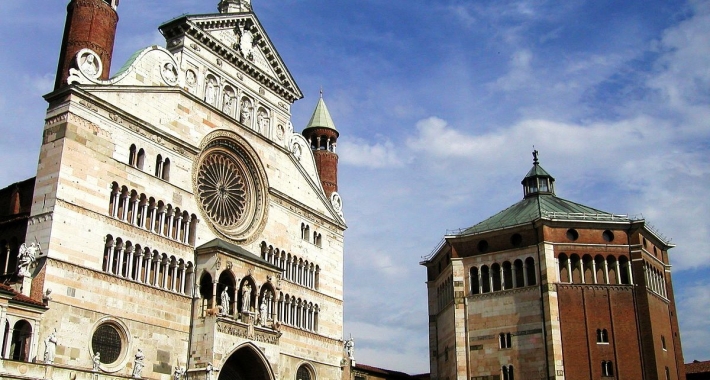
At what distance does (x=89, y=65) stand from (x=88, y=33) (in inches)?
73.4

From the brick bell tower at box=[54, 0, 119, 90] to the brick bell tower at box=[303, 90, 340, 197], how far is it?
59.2 ft

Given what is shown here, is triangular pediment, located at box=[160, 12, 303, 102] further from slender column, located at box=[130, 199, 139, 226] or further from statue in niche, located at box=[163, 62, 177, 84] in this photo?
slender column, located at box=[130, 199, 139, 226]

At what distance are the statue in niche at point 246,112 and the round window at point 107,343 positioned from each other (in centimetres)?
1460

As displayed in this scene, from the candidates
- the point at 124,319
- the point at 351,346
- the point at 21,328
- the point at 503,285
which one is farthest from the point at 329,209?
the point at 21,328

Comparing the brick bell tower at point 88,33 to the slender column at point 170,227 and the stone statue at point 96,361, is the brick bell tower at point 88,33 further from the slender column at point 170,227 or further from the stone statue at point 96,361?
the stone statue at point 96,361

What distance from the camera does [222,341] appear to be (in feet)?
110

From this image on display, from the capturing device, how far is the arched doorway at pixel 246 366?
35500 mm

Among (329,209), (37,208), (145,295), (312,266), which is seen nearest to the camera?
(37,208)

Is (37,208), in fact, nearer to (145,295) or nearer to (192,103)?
(145,295)

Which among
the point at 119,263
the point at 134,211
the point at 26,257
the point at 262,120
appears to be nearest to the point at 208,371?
the point at 119,263

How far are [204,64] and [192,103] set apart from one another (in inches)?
112

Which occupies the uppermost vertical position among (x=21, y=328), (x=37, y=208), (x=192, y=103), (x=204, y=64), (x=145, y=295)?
(x=204, y=64)

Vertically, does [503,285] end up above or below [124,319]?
above

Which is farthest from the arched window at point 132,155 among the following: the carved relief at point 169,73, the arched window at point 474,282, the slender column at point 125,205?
the arched window at point 474,282
